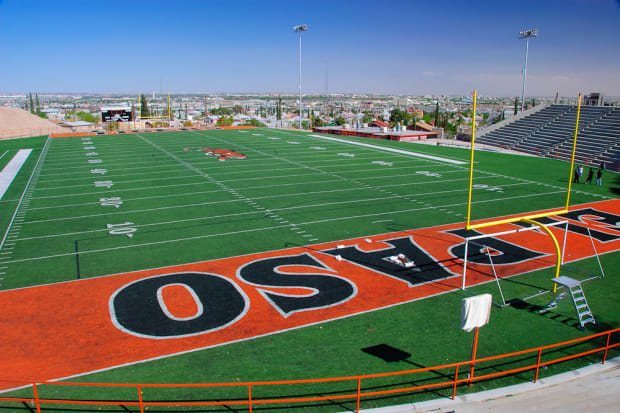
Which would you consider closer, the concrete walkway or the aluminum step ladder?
the concrete walkway

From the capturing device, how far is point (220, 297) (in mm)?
11609

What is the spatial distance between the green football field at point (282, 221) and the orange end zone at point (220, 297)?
48 centimetres

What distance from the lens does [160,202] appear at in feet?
69.6

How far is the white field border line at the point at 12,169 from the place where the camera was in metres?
25.0

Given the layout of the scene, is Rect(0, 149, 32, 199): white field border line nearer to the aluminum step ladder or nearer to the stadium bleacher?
the aluminum step ladder

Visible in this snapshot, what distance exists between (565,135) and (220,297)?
39822 millimetres

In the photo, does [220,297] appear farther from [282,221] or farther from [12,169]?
[12,169]

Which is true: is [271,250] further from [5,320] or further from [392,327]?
[5,320]

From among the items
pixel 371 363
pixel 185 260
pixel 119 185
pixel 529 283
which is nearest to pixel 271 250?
pixel 185 260

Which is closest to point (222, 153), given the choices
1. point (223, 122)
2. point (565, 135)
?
point (565, 135)

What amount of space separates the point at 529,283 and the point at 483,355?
433 cm

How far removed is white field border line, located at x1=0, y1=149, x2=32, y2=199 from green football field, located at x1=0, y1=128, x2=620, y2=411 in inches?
28.0

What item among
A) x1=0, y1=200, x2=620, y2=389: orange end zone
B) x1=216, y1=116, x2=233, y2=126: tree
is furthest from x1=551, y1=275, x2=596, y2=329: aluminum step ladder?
x1=216, y1=116, x2=233, y2=126: tree

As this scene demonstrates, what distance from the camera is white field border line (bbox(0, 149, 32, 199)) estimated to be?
25025 mm
